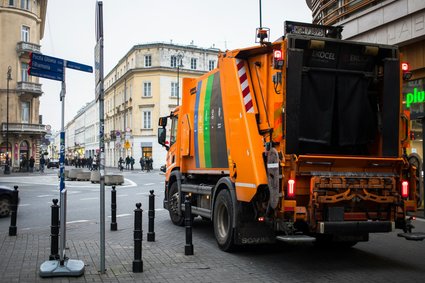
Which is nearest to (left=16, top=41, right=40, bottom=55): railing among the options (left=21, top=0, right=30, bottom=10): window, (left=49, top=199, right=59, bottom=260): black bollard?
(left=21, top=0, right=30, bottom=10): window

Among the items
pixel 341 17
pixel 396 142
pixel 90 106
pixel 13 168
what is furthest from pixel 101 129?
pixel 90 106

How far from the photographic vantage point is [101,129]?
270 inches

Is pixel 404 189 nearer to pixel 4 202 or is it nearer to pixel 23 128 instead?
pixel 4 202

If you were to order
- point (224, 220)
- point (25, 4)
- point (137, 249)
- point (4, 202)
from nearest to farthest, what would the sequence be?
point (137, 249) < point (224, 220) < point (4, 202) < point (25, 4)

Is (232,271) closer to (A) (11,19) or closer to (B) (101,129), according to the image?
(B) (101,129)

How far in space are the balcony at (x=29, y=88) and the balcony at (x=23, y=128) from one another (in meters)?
4.01

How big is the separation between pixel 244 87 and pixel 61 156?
3.22 metres

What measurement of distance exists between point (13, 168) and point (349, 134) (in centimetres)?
5255

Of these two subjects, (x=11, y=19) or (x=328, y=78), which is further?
(x=11, y=19)

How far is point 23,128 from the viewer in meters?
55.6

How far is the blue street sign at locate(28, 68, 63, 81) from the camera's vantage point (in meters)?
7.30

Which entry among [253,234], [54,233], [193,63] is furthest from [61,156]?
[193,63]

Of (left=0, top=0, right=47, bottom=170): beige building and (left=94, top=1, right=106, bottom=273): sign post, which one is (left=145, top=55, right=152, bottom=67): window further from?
(left=94, top=1, right=106, bottom=273): sign post

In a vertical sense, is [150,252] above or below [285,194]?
below
